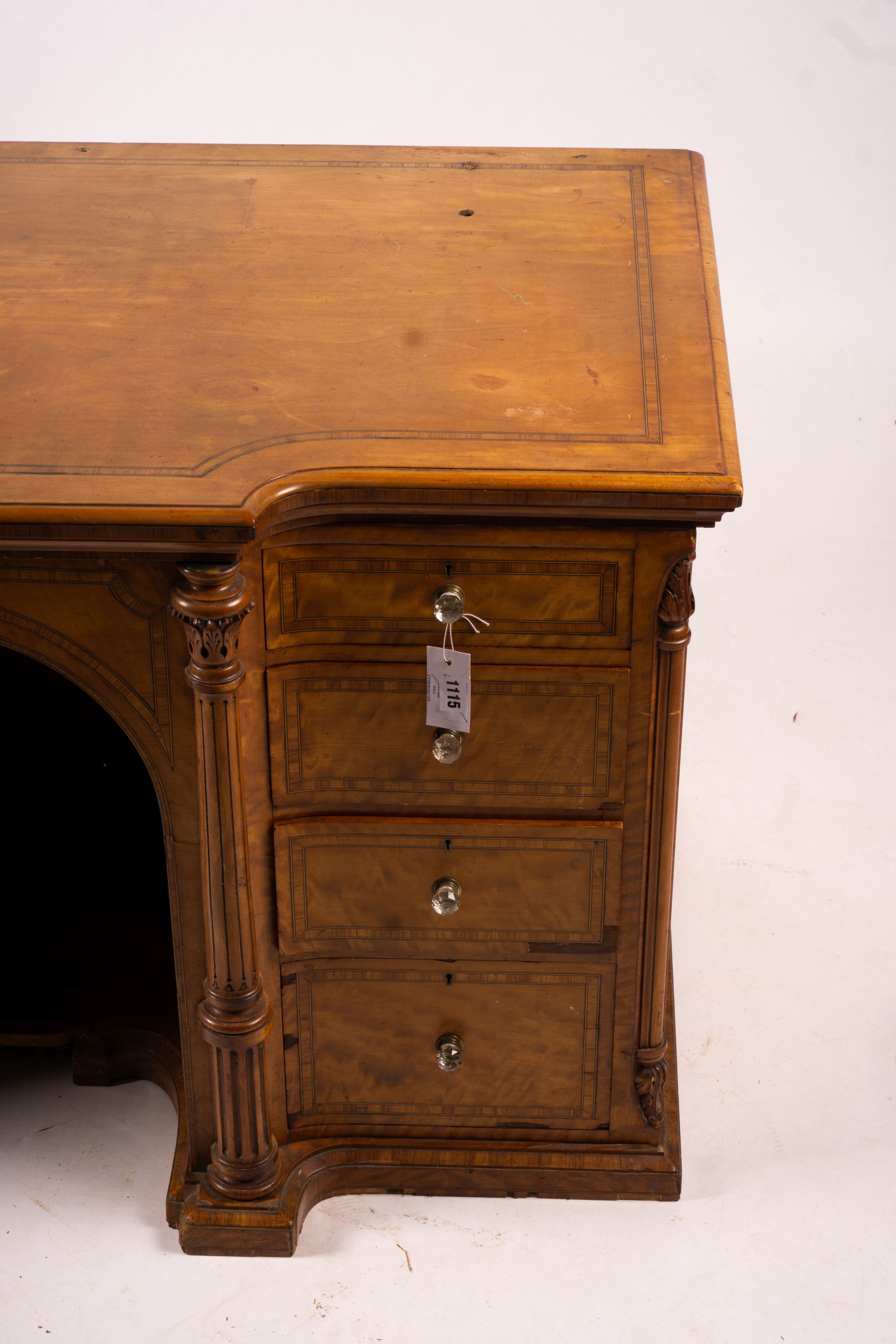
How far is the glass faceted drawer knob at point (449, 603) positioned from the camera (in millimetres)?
1971

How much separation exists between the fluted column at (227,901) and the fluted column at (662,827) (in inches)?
18.8

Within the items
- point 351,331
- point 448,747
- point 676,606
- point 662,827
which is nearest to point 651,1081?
point 662,827

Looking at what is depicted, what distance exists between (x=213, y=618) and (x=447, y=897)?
49 centimetres

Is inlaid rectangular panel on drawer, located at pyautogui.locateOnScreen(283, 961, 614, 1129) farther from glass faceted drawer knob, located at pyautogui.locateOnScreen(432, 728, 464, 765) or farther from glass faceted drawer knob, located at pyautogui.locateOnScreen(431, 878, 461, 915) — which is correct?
glass faceted drawer knob, located at pyautogui.locateOnScreen(432, 728, 464, 765)

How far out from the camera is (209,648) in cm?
190

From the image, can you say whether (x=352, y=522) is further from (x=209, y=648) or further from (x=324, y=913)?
(x=324, y=913)

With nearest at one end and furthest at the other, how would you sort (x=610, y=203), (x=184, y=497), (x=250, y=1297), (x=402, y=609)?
1. (x=184, y=497)
2. (x=402, y=609)
3. (x=250, y=1297)
4. (x=610, y=203)

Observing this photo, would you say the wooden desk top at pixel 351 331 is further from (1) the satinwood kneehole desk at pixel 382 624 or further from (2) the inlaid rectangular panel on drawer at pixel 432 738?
(2) the inlaid rectangular panel on drawer at pixel 432 738

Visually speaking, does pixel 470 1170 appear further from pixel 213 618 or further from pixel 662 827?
pixel 213 618

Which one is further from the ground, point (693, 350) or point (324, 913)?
point (693, 350)

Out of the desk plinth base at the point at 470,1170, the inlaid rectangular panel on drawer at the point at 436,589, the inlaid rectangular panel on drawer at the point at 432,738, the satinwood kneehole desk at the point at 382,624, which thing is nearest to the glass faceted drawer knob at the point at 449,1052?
the satinwood kneehole desk at the point at 382,624

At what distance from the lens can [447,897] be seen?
7.01 ft

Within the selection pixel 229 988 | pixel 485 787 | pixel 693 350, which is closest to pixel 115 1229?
pixel 229 988

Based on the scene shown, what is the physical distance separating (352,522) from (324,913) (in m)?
0.52
